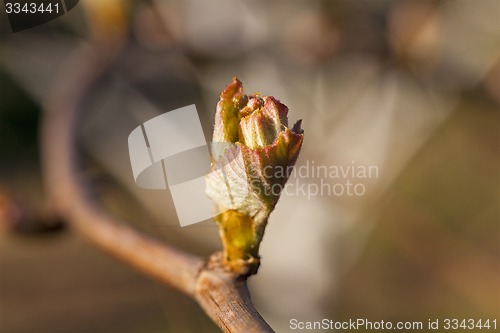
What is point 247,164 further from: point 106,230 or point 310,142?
point 310,142

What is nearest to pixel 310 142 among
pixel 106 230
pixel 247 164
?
pixel 106 230

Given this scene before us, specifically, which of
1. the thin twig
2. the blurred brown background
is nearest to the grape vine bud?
the thin twig

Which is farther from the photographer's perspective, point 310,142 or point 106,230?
point 310,142

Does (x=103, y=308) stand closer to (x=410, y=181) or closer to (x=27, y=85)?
(x=27, y=85)

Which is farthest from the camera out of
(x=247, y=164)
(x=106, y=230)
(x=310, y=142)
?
(x=310, y=142)

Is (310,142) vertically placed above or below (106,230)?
above

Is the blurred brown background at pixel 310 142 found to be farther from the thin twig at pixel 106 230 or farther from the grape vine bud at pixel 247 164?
the grape vine bud at pixel 247 164

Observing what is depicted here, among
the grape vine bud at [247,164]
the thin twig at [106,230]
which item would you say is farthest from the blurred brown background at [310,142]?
the grape vine bud at [247,164]
